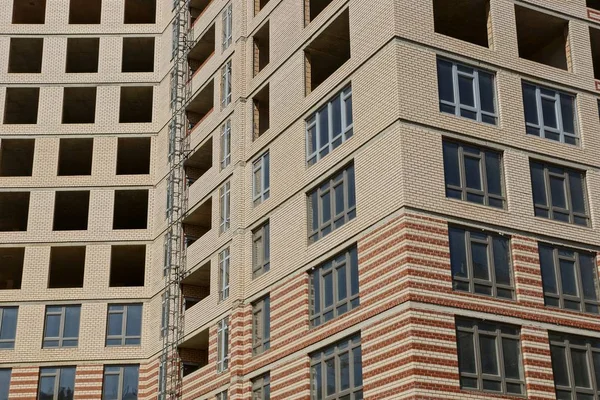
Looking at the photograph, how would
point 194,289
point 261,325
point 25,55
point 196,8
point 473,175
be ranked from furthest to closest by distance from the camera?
point 25,55, point 196,8, point 194,289, point 261,325, point 473,175

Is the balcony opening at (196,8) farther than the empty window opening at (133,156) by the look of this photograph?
No

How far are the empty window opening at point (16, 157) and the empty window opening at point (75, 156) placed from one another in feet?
5.02

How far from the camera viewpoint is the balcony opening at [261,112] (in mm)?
37031

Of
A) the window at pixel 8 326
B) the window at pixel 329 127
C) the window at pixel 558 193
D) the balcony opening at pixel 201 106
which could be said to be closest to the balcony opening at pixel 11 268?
the window at pixel 8 326

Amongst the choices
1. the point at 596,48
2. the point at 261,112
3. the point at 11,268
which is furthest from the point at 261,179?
the point at 11,268

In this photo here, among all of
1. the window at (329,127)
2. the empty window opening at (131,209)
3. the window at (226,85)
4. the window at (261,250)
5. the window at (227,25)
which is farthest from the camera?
the empty window opening at (131,209)

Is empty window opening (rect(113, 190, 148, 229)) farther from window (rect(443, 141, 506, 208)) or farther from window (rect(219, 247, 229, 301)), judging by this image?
window (rect(443, 141, 506, 208))

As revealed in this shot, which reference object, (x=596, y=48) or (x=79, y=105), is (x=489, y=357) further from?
(x=79, y=105)

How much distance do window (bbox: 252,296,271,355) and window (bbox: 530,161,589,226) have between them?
9.70 meters

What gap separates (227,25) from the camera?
137ft

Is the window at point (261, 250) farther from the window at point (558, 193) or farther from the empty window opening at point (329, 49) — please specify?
the window at point (558, 193)

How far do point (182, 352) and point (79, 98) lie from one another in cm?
1601

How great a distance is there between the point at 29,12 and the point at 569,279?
35.7m

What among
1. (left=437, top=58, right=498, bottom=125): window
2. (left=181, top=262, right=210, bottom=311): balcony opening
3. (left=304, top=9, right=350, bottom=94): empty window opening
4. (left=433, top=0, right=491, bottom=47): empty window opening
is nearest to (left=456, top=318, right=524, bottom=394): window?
(left=437, top=58, right=498, bottom=125): window
